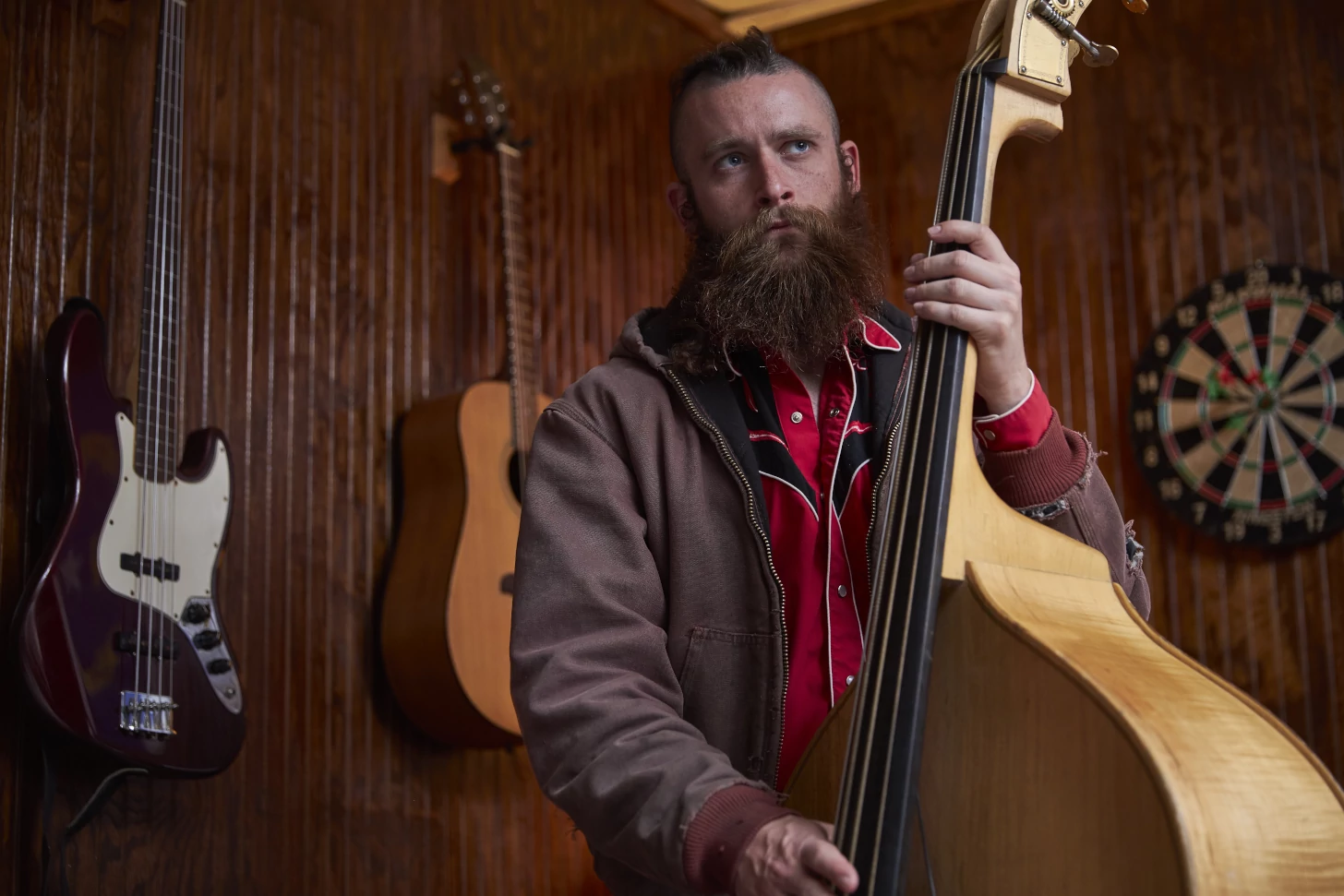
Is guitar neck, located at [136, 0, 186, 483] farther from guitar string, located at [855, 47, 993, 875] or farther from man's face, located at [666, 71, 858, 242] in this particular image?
guitar string, located at [855, 47, 993, 875]

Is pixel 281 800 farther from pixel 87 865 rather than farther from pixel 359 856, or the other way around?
pixel 87 865

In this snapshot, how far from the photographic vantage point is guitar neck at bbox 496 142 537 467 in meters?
3.26

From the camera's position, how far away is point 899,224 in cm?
435

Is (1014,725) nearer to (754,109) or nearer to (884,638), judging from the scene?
(884,638)

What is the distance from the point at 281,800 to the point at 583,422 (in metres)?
1.70

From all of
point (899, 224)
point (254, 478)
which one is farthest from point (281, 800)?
point (899, 224)

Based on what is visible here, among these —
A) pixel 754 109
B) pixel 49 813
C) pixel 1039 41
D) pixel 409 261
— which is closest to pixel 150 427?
pixel 49 813

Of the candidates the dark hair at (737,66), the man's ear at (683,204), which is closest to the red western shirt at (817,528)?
the man's ear at (683,204)

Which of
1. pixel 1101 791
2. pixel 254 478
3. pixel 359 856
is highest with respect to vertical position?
pixel 254 478

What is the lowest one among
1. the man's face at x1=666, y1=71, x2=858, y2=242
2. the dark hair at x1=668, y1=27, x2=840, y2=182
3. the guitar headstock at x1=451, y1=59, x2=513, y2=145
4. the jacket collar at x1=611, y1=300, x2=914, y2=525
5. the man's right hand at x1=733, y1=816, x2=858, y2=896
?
the man's right hand at x1=733, y1=816, x2=858, y2=896

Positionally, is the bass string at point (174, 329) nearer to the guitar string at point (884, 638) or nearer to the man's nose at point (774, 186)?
the man's nose at point (774, 186)

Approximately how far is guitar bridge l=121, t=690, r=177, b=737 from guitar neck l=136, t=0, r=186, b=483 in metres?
0.41

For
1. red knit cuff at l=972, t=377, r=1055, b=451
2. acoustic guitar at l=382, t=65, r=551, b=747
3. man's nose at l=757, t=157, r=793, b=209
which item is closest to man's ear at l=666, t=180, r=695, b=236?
man's nose at l=757, t=157, r=793, b=209

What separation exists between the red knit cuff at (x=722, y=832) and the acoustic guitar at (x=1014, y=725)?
0.24ft
